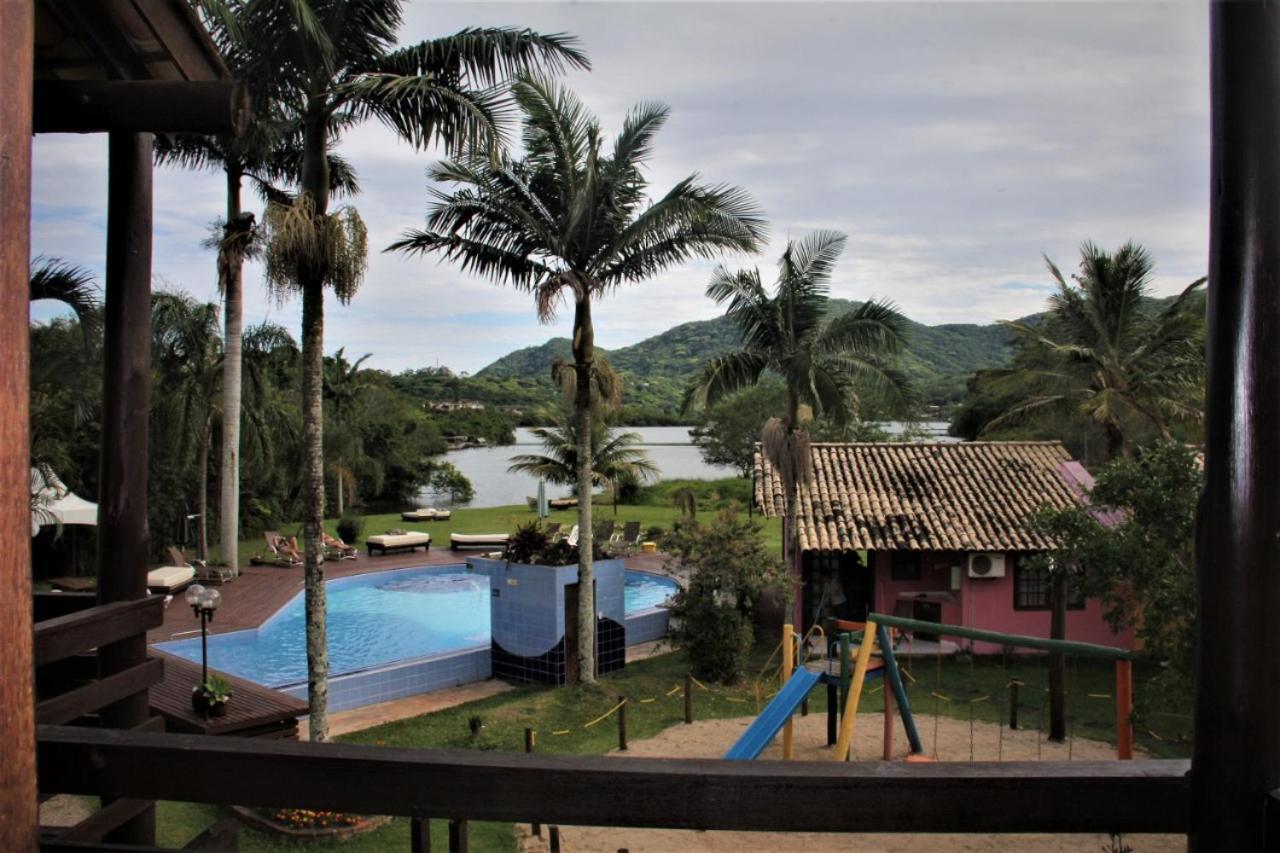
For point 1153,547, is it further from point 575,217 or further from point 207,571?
point 207,571

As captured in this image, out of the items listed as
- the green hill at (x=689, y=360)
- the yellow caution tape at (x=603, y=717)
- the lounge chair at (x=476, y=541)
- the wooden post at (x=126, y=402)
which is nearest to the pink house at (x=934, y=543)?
the yellow caution tape at (x=603, y=717)

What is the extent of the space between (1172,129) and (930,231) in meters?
23.9

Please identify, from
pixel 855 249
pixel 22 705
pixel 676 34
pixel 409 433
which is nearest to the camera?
pixel 22 705

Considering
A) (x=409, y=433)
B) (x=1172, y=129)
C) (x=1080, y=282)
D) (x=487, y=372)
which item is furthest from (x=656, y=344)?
(x=1172, y=129)

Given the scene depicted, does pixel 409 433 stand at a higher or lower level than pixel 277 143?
lower

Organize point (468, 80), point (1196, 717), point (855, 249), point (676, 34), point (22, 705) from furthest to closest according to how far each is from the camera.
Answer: point (855, 249) < point (468, 80) < point (676, 34) < point (1196, 717) < point (22, 705)

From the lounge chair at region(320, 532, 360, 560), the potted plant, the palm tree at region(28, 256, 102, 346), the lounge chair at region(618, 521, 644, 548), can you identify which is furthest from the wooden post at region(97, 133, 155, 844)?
the lounge chair at region(618, 521, 644, 548)

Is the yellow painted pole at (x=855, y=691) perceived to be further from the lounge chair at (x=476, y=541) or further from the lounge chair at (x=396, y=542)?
the lounge chair at (x=396, y=542)

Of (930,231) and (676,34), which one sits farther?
(930,231)

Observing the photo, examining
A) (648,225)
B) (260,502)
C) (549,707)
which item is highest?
(648,225)

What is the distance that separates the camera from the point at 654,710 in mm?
13430

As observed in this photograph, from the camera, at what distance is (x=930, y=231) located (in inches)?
1117

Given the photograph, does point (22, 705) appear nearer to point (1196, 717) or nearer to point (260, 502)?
point (1196, 717)

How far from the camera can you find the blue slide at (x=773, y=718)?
9.20 m
